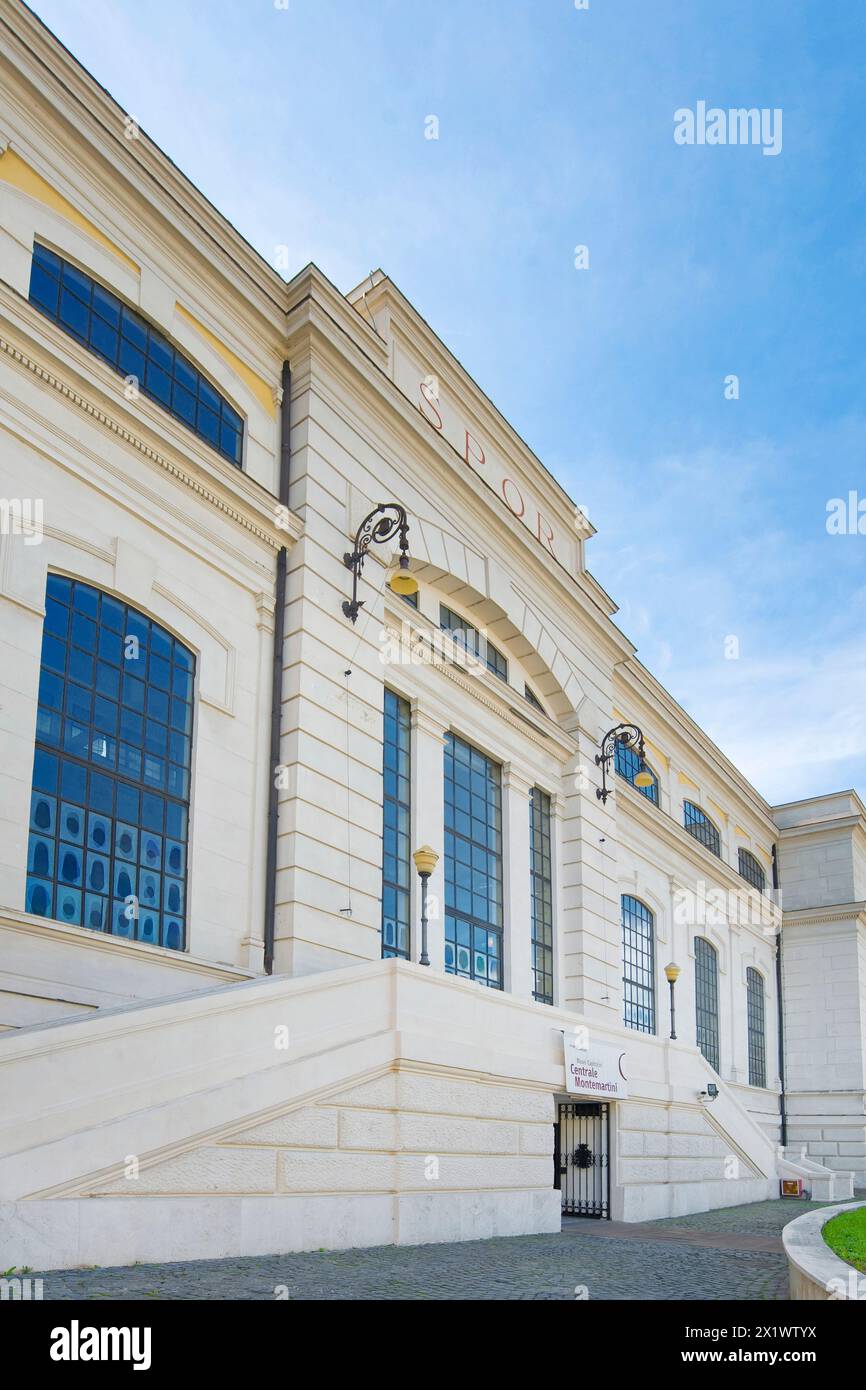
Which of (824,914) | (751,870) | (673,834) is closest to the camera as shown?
(673,834)

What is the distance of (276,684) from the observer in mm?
17141

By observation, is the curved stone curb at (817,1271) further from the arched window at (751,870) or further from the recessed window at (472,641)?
the arched window at (751,870)

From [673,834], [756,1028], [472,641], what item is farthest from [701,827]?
[472,641]

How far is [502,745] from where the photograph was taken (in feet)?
76.0

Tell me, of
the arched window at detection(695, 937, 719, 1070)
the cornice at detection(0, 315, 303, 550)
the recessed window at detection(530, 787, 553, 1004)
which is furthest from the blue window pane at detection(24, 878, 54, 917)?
the arched window at detection(695, 937, 719, 1070)

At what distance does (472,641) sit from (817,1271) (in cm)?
1569

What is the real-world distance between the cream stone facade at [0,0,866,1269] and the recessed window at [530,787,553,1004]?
9 centimetres

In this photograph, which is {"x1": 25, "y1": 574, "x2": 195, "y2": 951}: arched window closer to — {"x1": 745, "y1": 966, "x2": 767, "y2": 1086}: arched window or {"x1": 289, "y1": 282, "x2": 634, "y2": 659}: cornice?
{"x1": 289, "y1": 282, "x2": 634, "y2": 659}: cornice

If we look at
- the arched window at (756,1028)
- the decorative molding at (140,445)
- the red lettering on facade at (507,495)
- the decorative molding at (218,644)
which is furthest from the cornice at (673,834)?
the decorative molding at (218,644)

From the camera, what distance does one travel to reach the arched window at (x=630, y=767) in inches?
1227

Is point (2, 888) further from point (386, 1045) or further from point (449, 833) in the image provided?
point (449, 833)

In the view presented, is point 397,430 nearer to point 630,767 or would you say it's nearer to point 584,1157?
point 584,1157

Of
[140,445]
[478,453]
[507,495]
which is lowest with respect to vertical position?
[140,445]
